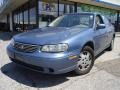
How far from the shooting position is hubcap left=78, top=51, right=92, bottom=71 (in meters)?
4.67

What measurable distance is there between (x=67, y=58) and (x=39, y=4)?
9.94m

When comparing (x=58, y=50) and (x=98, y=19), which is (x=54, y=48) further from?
(x=98, y=19)

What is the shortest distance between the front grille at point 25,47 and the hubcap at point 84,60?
1123mm

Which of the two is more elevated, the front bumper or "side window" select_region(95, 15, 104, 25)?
"side window" select_region(95, 15, 104, 25)

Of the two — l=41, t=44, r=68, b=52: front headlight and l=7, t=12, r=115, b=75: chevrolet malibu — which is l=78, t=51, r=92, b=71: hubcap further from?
l=41, t=44, r=68, b=52: front headlight

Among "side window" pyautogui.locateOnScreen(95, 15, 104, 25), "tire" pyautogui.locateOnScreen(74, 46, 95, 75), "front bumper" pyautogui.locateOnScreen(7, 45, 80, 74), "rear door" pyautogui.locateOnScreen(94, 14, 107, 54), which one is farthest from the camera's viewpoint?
"side window" pyautogui.locateOnScreen(95, 15, 104, 25)

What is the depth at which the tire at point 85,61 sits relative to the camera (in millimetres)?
4635

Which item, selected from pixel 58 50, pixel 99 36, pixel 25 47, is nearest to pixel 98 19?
pixel 99 36

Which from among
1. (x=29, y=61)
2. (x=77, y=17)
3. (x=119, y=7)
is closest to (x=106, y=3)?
(x=119, y=7)

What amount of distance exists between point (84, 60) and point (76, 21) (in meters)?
1.34

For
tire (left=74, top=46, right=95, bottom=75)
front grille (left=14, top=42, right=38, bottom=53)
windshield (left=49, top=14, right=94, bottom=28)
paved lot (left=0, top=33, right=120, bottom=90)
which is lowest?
paved lot (left=0, top=33, right=120, bottom=90)

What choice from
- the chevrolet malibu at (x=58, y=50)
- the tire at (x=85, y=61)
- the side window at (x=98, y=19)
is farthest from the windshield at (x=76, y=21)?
the tire at (x=85, y=61)

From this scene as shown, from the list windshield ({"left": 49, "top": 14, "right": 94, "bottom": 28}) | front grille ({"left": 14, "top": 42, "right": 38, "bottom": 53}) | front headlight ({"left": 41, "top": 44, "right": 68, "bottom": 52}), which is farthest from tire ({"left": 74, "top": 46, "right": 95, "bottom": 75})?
front grille ({"left": 14, "top": 42, "right": 38, "bottom": 53})

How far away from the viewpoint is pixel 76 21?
5.62m
